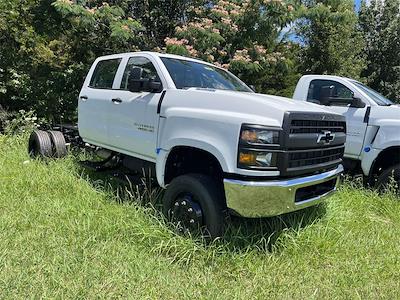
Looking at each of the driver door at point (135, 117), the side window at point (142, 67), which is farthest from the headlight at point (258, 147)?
the side window at point (142, 67)

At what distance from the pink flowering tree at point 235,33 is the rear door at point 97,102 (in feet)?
11.0

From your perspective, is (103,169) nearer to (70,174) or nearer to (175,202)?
(70,174)

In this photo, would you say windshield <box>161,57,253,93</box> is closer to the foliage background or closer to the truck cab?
the truck cab

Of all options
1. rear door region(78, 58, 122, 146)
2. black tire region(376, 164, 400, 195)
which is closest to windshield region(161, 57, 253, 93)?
rear door region(78, 58, 122, 146)

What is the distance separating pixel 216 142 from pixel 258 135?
0.42 m

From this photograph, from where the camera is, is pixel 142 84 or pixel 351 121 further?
pixel 351 121

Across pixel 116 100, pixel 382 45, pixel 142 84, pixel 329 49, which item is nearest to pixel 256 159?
pixel 142 84

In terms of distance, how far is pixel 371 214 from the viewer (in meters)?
5.31

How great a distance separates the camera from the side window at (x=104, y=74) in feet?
19.4

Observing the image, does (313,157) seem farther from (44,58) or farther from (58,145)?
(44,58)

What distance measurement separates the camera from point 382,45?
74.5 feet

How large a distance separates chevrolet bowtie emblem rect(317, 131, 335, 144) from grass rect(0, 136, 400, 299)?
96cm

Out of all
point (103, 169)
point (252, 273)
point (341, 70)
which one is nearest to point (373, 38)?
point (341, 70)

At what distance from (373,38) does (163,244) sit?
73.9 ft
